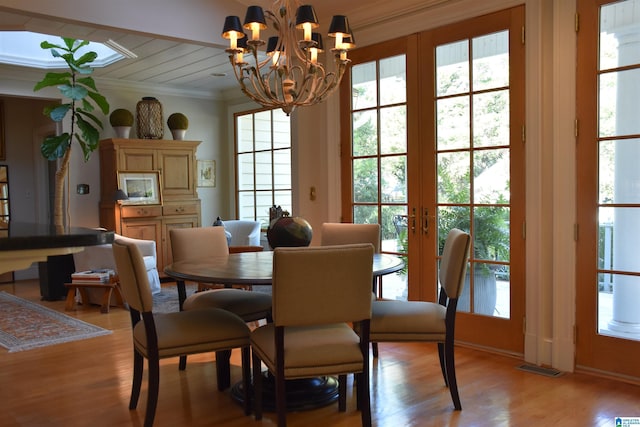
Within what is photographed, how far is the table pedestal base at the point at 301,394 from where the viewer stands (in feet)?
9.48

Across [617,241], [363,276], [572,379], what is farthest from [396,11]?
[572,379]

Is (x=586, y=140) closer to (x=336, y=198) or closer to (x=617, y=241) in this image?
(x=617, y=241)

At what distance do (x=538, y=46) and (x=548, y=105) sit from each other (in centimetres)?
37

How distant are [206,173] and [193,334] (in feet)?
18.6

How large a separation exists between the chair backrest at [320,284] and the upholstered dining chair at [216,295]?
969 mm

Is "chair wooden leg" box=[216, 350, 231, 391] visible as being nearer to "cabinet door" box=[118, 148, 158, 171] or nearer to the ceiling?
the ceiling

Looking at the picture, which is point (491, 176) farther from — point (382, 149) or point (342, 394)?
point (342, 394)

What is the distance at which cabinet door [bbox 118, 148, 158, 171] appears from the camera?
6891 millimetres

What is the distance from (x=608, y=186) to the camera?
3271 millimetres

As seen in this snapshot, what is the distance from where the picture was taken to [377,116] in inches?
174

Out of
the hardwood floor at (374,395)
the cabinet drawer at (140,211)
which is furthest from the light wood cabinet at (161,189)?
the hardwood floor at (374,395)

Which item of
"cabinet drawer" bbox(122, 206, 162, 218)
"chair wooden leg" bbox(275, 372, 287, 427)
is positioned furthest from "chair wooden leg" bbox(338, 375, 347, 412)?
"cabinet drawer" bbox(122, 206, 162, 218)

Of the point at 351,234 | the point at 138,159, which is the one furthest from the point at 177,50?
the point at 351,234

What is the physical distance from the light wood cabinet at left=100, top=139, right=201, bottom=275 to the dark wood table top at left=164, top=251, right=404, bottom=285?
12.5ft
